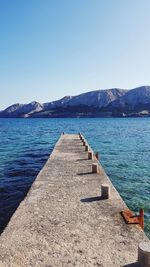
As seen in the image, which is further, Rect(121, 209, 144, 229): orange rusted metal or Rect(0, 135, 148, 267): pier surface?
Rect(121, 209, 144, 229): orange rusted metal

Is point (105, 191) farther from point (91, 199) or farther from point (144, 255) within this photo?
point (144, 255)

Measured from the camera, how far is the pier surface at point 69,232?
28.3 feet

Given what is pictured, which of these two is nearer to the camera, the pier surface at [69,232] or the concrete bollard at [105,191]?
the pier surface at [69,232]

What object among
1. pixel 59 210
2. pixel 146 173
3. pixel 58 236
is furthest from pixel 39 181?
pixel 146 173

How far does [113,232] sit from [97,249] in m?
1.41

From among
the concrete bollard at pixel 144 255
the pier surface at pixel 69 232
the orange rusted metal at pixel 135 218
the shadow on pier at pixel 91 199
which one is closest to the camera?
the concrete bollard at pixel 144 255

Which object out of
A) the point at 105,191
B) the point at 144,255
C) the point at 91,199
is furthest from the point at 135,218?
the point at 144,255

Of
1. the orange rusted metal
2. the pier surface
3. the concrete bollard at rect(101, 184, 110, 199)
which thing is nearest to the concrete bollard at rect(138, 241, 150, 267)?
the pier surface

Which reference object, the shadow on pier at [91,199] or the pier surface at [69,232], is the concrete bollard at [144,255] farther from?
the shadow on pier at [91,199]

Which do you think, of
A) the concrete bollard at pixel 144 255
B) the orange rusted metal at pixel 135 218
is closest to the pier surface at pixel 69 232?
the orange rusted metal at pixel 135 218

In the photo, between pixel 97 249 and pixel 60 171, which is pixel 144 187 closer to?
pixel 60 171

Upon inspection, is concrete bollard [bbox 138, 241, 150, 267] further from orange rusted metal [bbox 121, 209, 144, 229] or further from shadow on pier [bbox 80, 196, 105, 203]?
shadow on pier [bbox 80, 196, 105, 203]

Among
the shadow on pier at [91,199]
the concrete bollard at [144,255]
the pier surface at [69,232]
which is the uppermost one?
the concrete bollard at [144,255]

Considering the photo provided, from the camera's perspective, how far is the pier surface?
28.3ft
